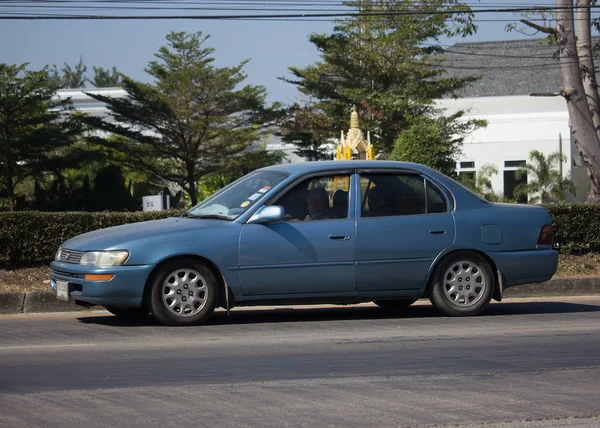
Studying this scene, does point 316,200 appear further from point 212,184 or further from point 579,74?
point 212,184

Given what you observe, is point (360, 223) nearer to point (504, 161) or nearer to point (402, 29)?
point (402, 29)

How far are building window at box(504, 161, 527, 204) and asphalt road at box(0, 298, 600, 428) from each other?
3212 centimetres

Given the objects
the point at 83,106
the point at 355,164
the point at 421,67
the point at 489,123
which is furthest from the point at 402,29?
the point at 83,106

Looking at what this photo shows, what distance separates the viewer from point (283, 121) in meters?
43.2

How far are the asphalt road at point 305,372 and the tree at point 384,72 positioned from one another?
29.8 meters

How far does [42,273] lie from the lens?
1170 centimetres

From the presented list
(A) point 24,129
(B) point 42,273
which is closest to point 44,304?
(B) point 42,273

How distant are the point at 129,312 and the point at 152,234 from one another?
1238mm

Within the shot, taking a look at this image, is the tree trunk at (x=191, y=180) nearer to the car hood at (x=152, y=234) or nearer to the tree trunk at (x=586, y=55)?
the tree trunk at (x=586, y=55)

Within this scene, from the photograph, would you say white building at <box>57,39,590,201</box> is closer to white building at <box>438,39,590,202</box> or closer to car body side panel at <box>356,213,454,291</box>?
white building at <box>438,39,590,202</box>

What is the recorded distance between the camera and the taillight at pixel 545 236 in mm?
9375

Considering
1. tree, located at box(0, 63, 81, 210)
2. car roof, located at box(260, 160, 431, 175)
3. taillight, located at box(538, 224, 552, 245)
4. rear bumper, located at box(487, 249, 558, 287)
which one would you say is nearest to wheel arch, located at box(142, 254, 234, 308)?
car roof, located at box(260, 160, 431, 175)

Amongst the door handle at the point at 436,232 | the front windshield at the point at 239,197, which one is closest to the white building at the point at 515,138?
the door handle at the point at 436,232

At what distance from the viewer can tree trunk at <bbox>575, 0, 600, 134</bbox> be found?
1783cm
